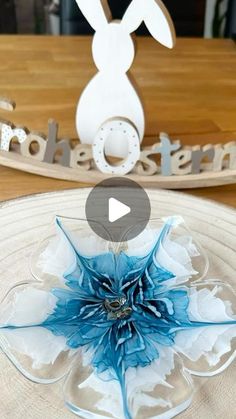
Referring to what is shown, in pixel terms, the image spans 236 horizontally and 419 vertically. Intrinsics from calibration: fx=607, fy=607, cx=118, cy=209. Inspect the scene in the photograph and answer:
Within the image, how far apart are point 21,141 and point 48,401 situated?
1.64 ft

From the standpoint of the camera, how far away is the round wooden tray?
53 centimetres

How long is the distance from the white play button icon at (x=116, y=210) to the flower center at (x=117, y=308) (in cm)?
16

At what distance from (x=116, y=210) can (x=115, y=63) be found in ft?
0.80

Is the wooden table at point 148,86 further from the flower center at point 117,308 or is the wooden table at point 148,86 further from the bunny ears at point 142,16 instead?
the flower center at point 117,308

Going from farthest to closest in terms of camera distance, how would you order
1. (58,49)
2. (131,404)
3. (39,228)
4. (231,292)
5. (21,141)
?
1. (58,49)
2. (21,141)
3. (39,228)
4. (231,292)
5. (131,404)

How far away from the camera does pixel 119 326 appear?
0.60 metres

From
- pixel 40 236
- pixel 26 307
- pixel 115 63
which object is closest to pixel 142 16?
pixel 115 63

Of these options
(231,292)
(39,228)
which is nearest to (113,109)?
(39,228)

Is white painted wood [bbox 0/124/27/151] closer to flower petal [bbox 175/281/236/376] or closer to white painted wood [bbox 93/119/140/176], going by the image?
white painted wood [bbox 93/119/140/176]

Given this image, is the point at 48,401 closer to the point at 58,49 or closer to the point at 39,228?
the point at 39,228

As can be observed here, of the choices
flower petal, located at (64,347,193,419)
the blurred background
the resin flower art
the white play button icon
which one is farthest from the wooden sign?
the blurred background

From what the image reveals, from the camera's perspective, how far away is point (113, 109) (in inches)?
37.3

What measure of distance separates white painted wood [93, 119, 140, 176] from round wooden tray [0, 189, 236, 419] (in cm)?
10

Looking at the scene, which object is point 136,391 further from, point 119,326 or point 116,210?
point 116,210
